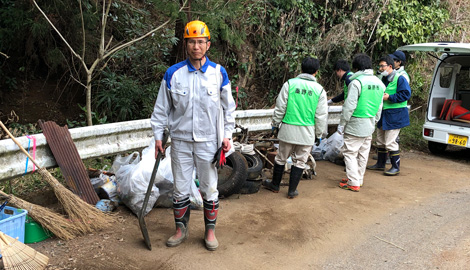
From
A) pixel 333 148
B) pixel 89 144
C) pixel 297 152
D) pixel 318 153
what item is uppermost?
pixel 89 144

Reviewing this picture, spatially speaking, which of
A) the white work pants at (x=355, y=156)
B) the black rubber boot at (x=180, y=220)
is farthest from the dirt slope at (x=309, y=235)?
the white work pants at (x=355, y=156)

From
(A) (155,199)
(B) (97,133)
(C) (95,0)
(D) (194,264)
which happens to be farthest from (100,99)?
(D) (194,264)

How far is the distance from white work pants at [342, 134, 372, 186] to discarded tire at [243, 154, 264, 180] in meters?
1.35

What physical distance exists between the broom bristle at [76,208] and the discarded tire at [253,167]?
218cm

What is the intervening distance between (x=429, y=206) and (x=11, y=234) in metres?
5.03

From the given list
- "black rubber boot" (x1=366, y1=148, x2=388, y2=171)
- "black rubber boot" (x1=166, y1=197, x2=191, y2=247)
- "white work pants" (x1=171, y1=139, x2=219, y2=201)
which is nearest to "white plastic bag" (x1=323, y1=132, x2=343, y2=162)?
"black rubber boot" (x1=366, y1=148, x2=388, y2=171)

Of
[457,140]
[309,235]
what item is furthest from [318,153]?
[309,235]

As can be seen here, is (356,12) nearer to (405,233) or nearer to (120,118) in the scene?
(120,118)

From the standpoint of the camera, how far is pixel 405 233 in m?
4.79

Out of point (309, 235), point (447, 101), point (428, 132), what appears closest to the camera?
point (309, 235)

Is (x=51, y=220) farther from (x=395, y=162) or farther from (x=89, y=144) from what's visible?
(x=395, y=162)

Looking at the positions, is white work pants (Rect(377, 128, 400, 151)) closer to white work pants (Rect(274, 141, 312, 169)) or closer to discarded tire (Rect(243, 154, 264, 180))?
white work pants (Rect(274, 141, 312, 169))

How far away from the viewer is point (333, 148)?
788 cm

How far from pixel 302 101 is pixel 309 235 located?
189cm
